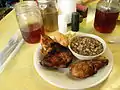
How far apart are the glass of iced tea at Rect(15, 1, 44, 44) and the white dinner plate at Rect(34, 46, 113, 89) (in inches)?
5.9

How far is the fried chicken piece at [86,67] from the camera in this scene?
0.49 meters

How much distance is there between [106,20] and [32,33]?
289 millimetres

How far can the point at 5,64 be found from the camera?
570mm

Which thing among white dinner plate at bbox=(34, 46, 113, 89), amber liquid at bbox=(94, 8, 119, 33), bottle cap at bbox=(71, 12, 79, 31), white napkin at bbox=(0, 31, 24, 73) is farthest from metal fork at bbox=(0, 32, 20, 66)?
amber liquid at bbox=(94, 8, 119, 33)

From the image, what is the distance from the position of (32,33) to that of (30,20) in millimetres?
69

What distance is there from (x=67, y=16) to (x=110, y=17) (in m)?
0.17

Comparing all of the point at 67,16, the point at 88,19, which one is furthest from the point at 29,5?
the point at 88,19

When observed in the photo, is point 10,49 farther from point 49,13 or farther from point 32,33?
point 49,13

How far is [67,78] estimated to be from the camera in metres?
0.51

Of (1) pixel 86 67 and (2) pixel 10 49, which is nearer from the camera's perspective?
(1) pixel 86 67

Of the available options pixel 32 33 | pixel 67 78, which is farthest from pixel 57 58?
pixel 32 33

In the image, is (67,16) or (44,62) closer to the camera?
(44,62)

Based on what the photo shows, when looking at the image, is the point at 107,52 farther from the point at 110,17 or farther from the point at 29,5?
the point at 29,5

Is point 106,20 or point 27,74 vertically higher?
point 106,20
